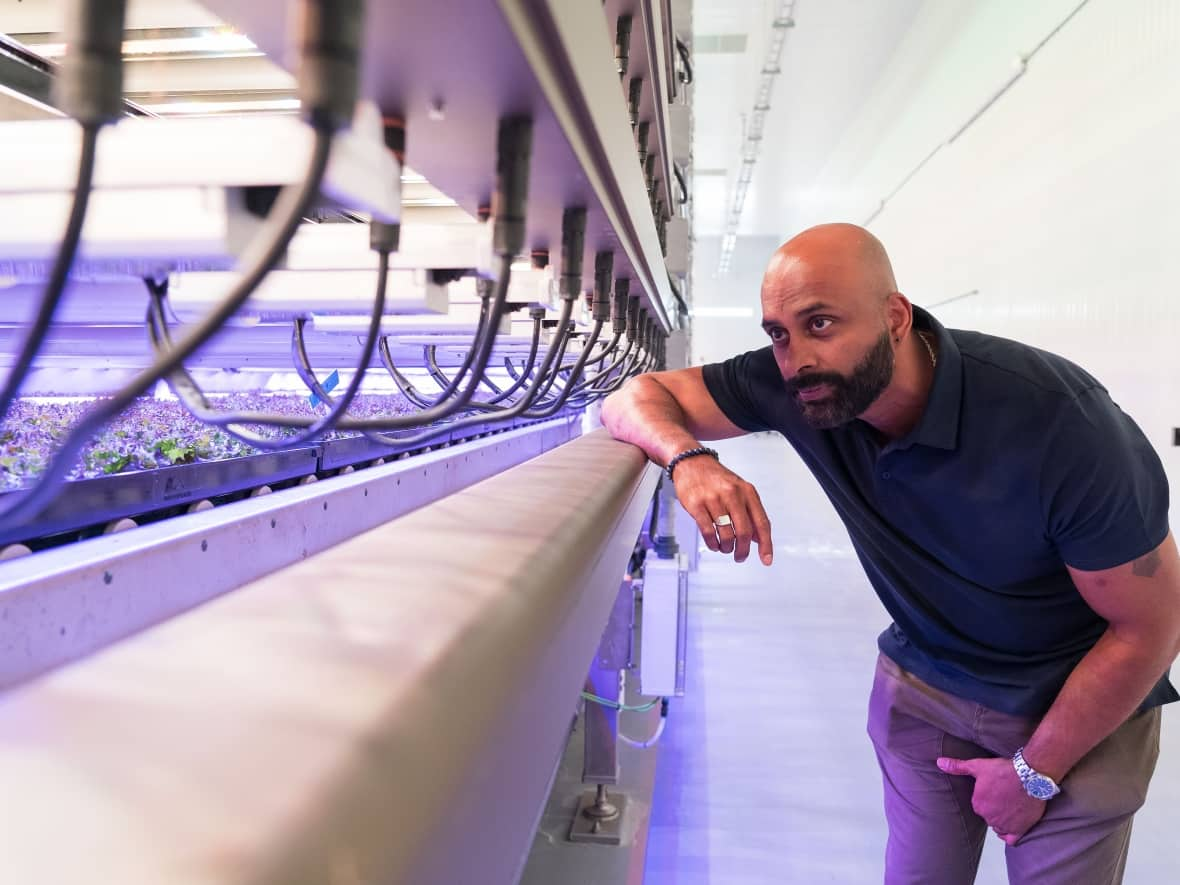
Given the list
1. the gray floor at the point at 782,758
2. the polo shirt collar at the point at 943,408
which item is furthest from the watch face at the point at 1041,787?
the gray floor at the point at 782,758

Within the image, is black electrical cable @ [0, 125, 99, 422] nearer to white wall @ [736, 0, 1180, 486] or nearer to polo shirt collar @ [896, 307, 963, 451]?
polo shirt collar @ [896, 307, 963, 451]

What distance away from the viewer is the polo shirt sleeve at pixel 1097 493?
90 centimetres

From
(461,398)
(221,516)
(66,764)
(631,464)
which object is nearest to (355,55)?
(66,764)

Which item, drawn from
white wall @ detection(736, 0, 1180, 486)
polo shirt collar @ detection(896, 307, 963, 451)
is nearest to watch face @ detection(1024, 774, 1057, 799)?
polo shirt collar @ detection(896, 307, 963, 451)

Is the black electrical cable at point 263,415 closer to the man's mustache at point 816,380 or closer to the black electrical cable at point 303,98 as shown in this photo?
the black electrical cable at point 303,98

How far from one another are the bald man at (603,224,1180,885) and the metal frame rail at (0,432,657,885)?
0.47 metres

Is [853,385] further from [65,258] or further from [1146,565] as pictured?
[65,258]

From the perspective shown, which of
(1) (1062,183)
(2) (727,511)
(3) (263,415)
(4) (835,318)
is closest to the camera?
(3) (263,415)

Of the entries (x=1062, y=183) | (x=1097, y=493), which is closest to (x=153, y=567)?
(x=1097, y=493)

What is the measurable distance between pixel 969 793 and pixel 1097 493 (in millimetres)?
590

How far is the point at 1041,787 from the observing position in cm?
106

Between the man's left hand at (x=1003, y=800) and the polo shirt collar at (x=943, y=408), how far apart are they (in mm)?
481

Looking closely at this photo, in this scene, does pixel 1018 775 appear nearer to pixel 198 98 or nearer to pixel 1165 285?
pixel 198 98

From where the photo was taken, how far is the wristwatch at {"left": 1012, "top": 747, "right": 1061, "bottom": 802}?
106 cm
